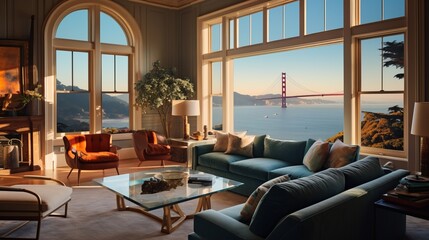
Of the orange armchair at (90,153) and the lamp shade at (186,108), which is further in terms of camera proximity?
the lamp shade at (186,108)

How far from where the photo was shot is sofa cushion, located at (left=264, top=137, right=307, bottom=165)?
485 cm

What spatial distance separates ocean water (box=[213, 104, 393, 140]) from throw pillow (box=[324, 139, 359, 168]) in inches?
44.6

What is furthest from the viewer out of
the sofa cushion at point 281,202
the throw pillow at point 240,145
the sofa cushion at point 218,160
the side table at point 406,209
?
the throw pillow at point 240,145

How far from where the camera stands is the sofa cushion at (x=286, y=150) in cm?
485

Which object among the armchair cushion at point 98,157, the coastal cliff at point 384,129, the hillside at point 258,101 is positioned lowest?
the armchair cushion at point 98,157

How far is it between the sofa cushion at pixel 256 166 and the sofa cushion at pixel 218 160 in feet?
0.51

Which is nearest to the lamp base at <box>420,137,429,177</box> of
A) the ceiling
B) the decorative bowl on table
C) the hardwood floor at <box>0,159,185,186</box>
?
the decorative bowl on table

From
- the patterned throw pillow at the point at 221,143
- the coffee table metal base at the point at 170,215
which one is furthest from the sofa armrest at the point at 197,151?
the coffee table metal base at the point at 170,215

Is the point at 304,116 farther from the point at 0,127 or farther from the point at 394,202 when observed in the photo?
the point at 0,127

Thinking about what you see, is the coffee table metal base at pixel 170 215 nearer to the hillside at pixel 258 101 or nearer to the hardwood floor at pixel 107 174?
the hardwood floor at pixel 107 174

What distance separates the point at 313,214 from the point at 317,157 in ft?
7.76

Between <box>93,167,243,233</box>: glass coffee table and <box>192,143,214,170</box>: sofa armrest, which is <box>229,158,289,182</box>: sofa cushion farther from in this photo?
<box>192,143,214,170</box>: sofa armrest

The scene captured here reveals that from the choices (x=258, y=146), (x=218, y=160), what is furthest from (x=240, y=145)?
(x=218, y=160)

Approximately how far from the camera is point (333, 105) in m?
5.60
